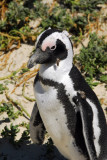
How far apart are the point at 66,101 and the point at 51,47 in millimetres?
303

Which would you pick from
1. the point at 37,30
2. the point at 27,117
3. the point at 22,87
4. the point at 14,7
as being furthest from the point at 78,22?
the point at 27,117

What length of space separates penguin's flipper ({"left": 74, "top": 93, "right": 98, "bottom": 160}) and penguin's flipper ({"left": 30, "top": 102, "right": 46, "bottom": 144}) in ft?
1.42

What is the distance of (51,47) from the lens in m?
1.71

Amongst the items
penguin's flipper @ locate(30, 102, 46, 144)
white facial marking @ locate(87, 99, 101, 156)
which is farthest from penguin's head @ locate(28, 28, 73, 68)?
penguin's flipper @ locate(30, 102, 46, 144)

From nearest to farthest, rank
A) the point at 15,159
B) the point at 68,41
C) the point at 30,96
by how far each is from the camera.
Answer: the point at 68,41 → the point at 15,159 → the point at 30,96

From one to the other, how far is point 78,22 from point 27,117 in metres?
1.19

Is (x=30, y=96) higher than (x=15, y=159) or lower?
higher

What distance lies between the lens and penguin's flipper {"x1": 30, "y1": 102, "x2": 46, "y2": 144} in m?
2.11

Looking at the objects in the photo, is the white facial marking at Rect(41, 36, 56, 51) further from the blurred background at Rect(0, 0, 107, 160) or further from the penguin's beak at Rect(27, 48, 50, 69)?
the blurred background at Rect(0, 0, 107, 160)

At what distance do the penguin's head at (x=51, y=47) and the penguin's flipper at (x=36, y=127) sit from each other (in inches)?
18.7

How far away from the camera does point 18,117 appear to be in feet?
8.62

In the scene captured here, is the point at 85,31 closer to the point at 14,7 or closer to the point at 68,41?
the point at 14,7

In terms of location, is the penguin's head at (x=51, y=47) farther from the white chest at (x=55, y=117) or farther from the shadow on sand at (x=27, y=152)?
the shadow on sand at (x=27, y=152)

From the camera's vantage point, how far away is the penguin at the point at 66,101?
1721 mm
